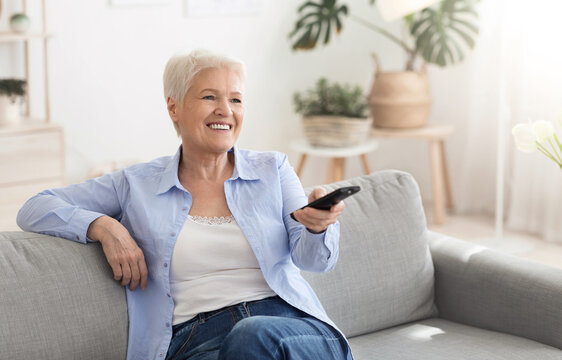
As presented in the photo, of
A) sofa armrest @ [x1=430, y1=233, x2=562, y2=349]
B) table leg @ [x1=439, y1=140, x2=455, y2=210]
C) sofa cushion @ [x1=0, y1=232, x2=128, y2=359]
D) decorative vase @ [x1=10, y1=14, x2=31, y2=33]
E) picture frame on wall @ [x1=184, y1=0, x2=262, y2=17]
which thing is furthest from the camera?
table leg @ [x1=439, y1=140, x2=455, y2=210]

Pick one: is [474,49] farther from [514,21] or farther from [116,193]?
[116,193]

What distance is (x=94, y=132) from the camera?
4109 millimetres

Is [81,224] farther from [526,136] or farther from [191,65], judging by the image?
[526,136]

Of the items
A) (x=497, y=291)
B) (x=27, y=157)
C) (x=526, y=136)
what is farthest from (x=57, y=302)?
(x=27, y=157)

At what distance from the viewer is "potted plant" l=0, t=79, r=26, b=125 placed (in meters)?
3.50

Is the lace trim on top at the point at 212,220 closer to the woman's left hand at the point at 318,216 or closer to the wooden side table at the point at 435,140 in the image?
the woman's left hand at the point at 318,216

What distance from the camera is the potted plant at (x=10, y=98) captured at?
11.5 ft

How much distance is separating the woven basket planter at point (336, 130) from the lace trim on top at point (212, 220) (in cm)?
228

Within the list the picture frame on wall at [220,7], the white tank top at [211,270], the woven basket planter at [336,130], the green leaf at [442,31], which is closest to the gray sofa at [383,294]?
A: the white tank top at [211,270]

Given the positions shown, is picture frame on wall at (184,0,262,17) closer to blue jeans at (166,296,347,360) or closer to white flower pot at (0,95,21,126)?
white flower pot at (0,95,21,126)

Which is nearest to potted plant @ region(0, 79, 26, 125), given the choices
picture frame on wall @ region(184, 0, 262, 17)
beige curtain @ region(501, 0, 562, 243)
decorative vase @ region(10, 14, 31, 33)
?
decorative vase @ region(10, 14, 31, 33)

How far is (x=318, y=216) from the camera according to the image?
1695 mm

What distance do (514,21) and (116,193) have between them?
2850 mm

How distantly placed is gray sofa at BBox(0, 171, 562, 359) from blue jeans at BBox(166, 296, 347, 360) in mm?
184
